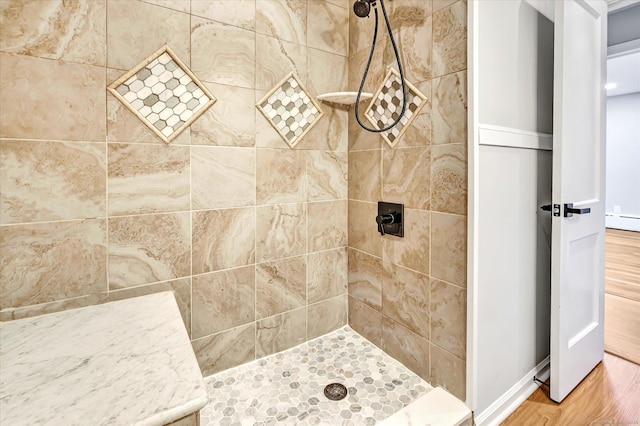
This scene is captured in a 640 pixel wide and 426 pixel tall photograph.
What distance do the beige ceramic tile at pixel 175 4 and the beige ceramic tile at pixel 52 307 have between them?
124 centimetres

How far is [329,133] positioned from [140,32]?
1.01m

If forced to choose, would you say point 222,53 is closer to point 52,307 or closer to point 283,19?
point 283,19

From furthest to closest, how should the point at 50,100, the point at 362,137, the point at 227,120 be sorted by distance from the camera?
the point at 362,137 < the point at 227,120 < the point at 50,100

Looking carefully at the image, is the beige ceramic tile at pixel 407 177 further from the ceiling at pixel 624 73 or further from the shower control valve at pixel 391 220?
the ceiling at pixel 624 73

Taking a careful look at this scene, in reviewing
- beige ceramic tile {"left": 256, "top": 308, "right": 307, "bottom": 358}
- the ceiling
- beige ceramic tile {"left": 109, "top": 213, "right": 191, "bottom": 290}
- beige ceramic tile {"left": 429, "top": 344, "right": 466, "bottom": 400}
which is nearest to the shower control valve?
beige ceramic tile {"left": 429, "top": 344, "right": 466, "bottom": 400}

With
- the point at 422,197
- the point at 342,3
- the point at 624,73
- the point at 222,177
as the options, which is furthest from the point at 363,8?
the point at 624,73

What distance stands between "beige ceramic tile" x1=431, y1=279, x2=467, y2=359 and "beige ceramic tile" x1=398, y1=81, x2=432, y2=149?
654mm

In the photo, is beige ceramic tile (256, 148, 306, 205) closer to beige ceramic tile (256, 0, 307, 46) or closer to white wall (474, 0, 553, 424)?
beige ceramic tile (256, 0, 307, 46)

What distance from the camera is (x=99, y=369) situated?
2.78 ft

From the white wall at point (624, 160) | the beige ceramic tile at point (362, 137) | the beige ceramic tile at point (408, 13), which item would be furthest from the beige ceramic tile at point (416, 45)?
the white wall at point (624, 160)

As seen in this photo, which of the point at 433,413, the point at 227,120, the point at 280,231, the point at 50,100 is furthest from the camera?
the point at 280,231

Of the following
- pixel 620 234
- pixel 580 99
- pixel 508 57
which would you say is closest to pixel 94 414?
pixel 508 57

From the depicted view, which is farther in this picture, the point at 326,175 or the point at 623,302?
the point at 623,302

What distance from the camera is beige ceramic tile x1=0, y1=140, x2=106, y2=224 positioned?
112 centimetres
